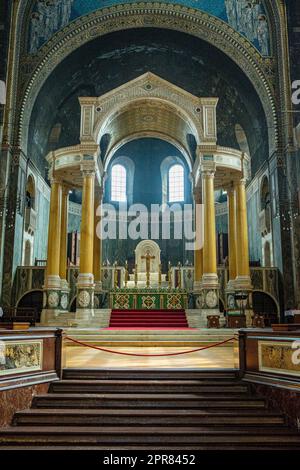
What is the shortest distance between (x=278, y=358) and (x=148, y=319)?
1061 cm

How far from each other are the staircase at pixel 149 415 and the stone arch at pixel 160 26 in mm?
14985

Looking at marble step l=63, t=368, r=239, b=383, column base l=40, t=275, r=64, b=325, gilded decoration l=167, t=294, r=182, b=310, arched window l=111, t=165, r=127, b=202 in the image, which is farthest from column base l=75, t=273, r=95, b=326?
arched window l=111, t=165, r=127, b=202

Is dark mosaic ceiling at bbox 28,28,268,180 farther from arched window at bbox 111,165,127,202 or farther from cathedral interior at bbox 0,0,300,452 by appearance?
arched window at bbox 111,165,127,202

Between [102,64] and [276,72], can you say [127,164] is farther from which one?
[276,72]

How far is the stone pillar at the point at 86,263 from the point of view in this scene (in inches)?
648

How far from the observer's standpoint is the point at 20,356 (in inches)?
259

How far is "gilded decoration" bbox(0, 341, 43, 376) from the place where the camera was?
20.3 ft

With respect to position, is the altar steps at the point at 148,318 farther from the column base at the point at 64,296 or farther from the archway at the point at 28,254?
the archway at the point at 28,254

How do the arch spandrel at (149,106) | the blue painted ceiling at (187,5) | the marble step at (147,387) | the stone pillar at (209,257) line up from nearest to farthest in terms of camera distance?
the marble step at (147,387) → the stone pillar at (209,257) → the arch spandrel at (149,106) → the blue painted ceiling at (187,5)

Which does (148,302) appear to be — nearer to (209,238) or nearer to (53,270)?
(209,238)

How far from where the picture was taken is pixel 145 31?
21.5m

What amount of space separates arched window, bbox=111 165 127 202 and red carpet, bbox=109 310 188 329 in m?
14.2

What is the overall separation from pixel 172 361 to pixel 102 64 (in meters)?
18.2

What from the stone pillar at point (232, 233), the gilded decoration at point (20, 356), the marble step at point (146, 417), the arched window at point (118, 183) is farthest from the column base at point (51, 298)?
the arched window at point (118, 183)
